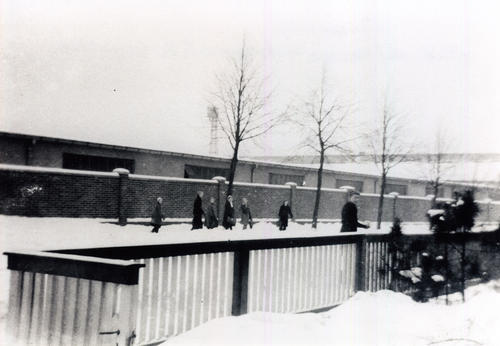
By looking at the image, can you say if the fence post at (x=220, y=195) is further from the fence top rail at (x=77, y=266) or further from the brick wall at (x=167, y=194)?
the fence top rail at (x=77, y=266)

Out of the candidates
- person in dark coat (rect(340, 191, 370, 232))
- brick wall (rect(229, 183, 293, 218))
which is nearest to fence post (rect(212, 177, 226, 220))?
brick wall (rect(229, 183, 293, 218))

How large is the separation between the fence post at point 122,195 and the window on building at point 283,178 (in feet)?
37.9

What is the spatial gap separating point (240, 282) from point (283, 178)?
78.6 feet

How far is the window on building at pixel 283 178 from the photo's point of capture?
2847 centimetres

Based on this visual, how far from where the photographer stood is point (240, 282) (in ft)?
17.8

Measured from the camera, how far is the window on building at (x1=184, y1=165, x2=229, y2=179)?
24.3 meters

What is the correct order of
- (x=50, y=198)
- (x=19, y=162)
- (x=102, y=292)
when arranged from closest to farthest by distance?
1. (x=102, y=292)
2. (x=50, y=198)
3. (x=19, y=162)

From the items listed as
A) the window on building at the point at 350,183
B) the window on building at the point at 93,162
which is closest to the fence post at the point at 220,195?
the window on building at the point at 93,162

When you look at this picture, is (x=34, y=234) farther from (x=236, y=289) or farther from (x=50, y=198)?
(x=236, y=289)

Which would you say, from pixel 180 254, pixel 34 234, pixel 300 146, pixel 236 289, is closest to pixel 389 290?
pixel 236 289

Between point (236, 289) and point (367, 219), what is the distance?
26228 mm

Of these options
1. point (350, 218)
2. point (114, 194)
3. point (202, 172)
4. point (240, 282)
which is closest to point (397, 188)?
point (202, 172)

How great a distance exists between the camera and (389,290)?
294 inches

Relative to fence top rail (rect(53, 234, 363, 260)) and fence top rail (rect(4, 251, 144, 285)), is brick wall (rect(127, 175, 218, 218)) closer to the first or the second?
fence top rail (rect(53, 234, 363, 260))
